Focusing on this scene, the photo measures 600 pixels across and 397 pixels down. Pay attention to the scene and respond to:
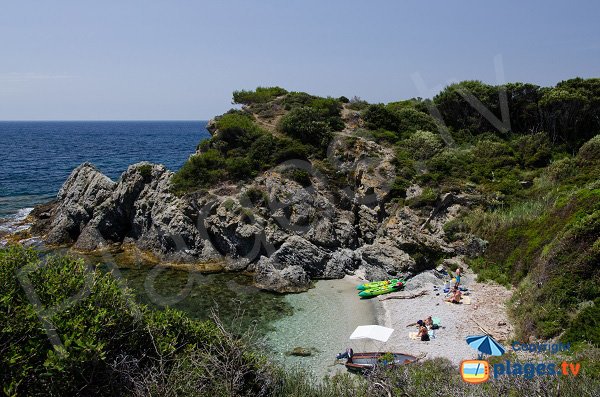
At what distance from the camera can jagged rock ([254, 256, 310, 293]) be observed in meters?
26.0

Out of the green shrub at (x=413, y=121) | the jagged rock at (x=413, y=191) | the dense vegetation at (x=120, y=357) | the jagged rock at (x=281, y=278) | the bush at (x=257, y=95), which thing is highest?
the bush at (x=257, y=95)

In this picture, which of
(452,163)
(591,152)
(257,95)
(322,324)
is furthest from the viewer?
(257,95)

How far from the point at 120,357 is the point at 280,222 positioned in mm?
20410

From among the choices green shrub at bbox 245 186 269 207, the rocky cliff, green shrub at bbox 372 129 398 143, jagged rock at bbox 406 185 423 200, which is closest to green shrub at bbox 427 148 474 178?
jagged rock at bbox 406 185 423 200

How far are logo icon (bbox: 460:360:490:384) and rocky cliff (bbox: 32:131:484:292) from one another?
10.8m

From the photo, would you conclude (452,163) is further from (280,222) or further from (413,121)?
(280,222)

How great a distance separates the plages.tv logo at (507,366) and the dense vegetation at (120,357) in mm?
667

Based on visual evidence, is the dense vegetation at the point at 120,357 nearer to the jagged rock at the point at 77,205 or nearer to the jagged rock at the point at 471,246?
the jagged rock at the point at 471,246

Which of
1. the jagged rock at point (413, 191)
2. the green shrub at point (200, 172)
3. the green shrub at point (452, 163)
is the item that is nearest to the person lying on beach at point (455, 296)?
the jagged rock at point (413, 191)

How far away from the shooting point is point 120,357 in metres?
11.4

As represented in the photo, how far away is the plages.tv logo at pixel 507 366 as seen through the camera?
42.0 ft

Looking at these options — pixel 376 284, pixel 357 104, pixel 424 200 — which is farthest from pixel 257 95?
pixel 376 284

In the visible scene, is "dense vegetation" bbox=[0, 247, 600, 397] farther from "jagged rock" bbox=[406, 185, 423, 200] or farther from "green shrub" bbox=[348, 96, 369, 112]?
"green shrub" bbox=[348, 96, 369, 112]

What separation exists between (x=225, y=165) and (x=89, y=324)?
25.9m
